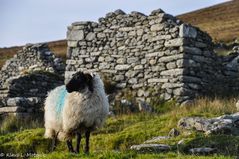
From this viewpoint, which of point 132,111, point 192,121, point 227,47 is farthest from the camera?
point 227,47

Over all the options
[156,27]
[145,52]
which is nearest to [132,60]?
[145,52]

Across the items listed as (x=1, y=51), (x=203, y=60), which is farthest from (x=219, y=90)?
(x=1, y=51)

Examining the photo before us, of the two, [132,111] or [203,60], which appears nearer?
[132,111]

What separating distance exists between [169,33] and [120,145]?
22.5 feet

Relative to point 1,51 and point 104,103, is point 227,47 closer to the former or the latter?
point 104,103

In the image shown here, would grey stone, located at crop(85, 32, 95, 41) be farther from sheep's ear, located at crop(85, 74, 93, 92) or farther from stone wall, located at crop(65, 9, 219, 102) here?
sheep's ear, located at crop(85, 74, 93, 92)

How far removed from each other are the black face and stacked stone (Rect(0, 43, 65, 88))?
1465 cm

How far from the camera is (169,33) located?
20031 millimetres

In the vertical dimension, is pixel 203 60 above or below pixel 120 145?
above

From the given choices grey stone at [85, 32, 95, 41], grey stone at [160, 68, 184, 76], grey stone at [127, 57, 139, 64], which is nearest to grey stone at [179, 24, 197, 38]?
grey stone at [160, 68, 184, 76]

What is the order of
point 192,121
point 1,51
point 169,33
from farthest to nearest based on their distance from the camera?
point 1,51 < point 169,33 < point 192,121

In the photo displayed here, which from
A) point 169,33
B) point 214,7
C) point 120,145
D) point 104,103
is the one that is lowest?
point 120,145

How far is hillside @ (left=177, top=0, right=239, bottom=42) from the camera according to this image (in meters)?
49.0

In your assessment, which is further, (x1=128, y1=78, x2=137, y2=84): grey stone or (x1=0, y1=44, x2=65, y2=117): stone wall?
(x1=128, y1=78, x2=137, y2=84): grey stone
